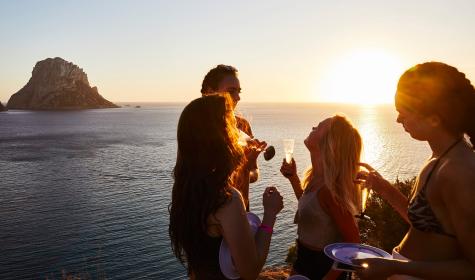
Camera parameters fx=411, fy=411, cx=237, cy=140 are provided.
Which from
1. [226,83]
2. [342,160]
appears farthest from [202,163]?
[226,83]

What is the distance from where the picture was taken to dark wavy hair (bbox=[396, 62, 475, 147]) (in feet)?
8.01

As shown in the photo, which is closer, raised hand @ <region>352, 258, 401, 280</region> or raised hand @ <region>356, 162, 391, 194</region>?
raised hand @ <region>352, 258, 401, 280</region>

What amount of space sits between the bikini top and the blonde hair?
1.57m

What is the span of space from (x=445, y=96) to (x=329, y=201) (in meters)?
2.03

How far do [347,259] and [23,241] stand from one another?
106 feet

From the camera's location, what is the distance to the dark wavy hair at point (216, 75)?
6.55 meters

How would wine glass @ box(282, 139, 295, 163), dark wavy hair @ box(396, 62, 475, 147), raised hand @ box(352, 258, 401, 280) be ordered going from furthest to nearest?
wine glass @ box(282, 139, 295, 163)
raised hand @ box(352, 258, 401, 280)
dark wavy hair @ box(396, 62, 475, 147)

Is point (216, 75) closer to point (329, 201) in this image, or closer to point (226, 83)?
point (226, 83)

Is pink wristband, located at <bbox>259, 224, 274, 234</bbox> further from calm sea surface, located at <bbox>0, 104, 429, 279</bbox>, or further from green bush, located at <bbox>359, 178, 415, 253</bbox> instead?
green bush, located at <bbox>359, 178, 415, 253</bbox>

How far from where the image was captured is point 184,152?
3.23 metres

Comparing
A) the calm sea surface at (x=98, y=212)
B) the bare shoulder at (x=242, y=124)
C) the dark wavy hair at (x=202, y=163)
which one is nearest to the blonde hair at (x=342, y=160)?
the dark wavy hair at (x=202, y=163)

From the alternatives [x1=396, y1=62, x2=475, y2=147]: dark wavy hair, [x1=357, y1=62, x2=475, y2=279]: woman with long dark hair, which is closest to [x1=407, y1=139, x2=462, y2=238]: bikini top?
[x1=357, y1=62, x2=475, y2=279]: woman with long dark hair

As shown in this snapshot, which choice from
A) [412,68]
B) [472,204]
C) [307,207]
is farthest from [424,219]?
[307,207]

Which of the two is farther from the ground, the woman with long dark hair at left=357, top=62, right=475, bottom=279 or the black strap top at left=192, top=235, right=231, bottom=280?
the woman with long dark hair at left=357, top=62, right=475, bottom=279
